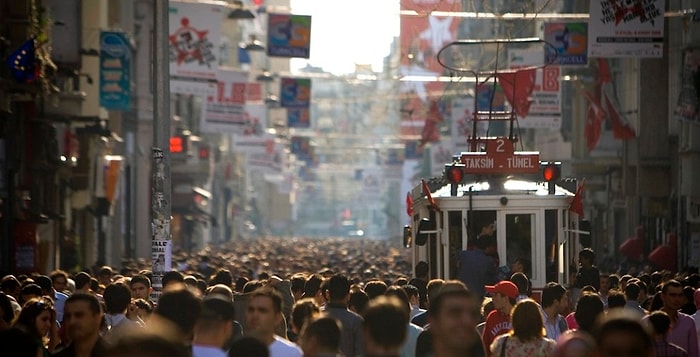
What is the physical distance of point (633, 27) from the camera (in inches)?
1147

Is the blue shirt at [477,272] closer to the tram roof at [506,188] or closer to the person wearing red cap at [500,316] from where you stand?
the tram roof at [506,188]

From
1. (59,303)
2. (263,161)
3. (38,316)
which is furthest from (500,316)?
(263,161)

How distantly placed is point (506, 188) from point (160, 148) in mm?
4046

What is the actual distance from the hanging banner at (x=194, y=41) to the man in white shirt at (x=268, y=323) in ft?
103

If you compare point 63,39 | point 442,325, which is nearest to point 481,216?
point 442,325

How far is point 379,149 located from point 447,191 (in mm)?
86993

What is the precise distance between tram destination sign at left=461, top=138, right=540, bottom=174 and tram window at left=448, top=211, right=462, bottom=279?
0.85m

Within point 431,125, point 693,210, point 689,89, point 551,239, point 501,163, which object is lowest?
point 693,210

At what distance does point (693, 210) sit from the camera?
34.8 m

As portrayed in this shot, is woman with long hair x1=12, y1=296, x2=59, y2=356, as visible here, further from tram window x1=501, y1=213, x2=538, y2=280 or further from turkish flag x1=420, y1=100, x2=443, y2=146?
turkish flag x1=420, y1=100, x2=443, y2=146

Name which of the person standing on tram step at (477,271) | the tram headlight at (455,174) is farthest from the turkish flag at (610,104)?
the person standing on tram step at (477,271)

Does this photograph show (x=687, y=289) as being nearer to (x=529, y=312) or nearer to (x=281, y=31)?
(x=529, y=312)

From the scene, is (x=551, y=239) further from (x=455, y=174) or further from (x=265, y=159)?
(x=265, y=159)

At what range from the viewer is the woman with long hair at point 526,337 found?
33.7ft
